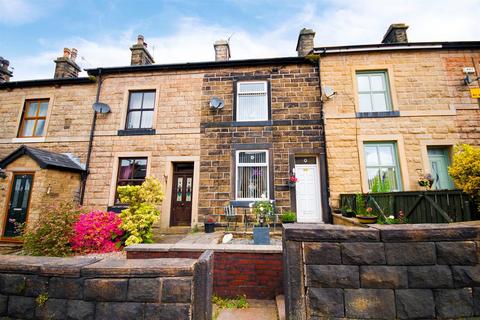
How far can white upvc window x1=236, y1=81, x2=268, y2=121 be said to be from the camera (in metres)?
8.45

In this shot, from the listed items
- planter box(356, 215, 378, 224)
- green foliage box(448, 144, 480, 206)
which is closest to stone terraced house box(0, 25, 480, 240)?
planter box(356, 215, 378, 224)

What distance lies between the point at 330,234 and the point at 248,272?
6.93ft

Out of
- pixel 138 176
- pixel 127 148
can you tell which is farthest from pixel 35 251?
pixel 127 148

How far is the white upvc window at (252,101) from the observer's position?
845 cm

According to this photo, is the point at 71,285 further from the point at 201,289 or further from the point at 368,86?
the point at 368,86

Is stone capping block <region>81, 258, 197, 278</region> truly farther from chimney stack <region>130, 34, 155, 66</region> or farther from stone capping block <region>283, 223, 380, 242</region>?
chimney stack <region>130, 34, 155, 66</region>

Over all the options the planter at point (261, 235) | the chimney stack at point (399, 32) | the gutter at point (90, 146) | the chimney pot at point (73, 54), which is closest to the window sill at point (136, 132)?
the gutter at point (90, 146)

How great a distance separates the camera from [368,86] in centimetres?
818

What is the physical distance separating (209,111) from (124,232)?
208 inches

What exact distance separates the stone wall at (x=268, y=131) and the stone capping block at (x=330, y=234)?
5356mm

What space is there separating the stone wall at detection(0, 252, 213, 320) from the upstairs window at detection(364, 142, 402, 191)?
753 centimetres

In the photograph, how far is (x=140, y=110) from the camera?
8938 millimetres

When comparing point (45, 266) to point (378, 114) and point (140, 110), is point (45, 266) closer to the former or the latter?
point (140, 110)

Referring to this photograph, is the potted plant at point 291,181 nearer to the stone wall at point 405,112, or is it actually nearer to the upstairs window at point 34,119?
the stone wall at point 405,112
